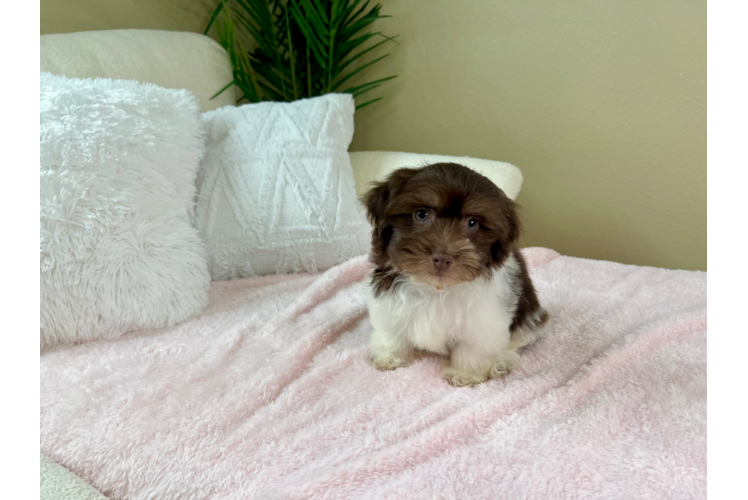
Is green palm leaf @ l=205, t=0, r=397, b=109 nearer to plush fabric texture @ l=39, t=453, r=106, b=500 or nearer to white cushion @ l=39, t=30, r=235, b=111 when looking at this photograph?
white cushion @ l=39, t=30, r=235, b=111

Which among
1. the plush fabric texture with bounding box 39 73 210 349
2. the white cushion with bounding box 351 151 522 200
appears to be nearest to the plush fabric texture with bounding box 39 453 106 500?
the plush fabric texture with bounding box 39 73 210 349

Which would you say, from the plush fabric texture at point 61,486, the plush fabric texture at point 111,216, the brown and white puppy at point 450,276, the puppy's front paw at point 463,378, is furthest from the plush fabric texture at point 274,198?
the plush fabric texture at point 61,486

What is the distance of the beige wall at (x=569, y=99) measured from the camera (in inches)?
82.0

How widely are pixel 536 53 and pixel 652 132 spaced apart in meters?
0.63

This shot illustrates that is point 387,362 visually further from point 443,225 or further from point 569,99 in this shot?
point 569,99

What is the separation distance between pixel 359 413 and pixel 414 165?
3.85 ft

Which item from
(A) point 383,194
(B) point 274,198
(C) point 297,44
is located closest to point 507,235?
(A) point 383,194

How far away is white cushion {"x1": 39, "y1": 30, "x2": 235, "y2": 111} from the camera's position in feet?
6.20

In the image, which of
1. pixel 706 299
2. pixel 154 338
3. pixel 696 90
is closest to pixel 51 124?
pixel 154 338

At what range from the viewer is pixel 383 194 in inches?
52.3

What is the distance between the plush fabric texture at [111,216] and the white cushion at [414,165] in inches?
29.5

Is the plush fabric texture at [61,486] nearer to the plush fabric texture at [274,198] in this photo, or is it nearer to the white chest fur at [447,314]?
the white chest fur at [447,314]

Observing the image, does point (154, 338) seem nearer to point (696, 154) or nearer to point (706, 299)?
point (706, 299)

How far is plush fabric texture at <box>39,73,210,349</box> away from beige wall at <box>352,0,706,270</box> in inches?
57.3
